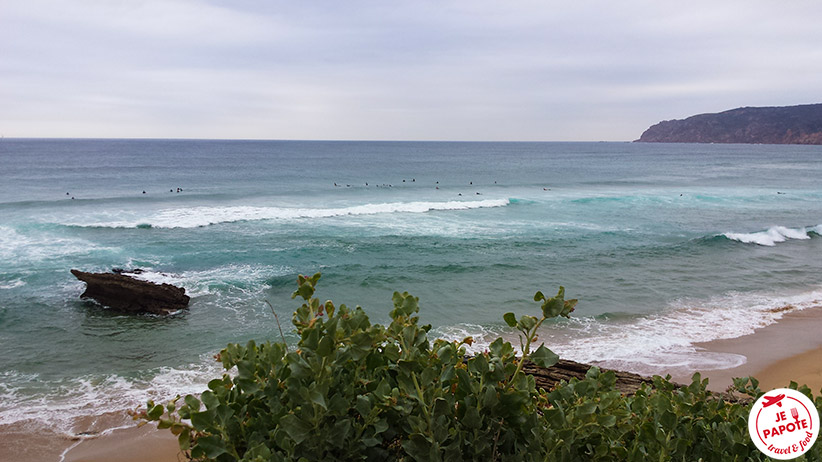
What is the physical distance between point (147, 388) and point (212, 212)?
83.8 ft

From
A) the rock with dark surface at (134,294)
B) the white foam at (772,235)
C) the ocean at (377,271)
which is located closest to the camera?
the ocean at (377,271)

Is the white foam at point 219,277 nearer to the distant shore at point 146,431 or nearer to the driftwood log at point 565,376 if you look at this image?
the distant shore at point 146,431

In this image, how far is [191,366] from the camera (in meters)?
12.7

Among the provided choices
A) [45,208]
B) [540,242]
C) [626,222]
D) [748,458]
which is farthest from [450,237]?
[45,208]

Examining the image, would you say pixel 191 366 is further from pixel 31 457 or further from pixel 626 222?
pixel 626 222

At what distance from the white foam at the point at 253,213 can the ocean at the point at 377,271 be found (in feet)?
0.79

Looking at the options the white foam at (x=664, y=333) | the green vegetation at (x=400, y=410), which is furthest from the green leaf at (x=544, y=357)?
the white foam at (x=664, y=333)

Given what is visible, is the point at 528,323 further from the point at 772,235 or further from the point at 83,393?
the point at 772,235

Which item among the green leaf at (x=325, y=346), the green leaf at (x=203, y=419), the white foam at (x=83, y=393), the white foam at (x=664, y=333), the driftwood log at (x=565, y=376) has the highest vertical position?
the green leaf at (x=325, y=346)

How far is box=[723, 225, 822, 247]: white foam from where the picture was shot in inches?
1056

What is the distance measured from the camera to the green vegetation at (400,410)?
182cm

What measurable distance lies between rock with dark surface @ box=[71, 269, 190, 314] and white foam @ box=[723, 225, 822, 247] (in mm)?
26538

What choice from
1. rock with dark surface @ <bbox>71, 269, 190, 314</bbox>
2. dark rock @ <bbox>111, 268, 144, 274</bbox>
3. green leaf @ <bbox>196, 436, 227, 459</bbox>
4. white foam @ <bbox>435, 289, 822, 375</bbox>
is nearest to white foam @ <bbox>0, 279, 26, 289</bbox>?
dark rock @ <bbox>111, 268, 144, 274</bbox>

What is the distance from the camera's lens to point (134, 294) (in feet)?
54.1
